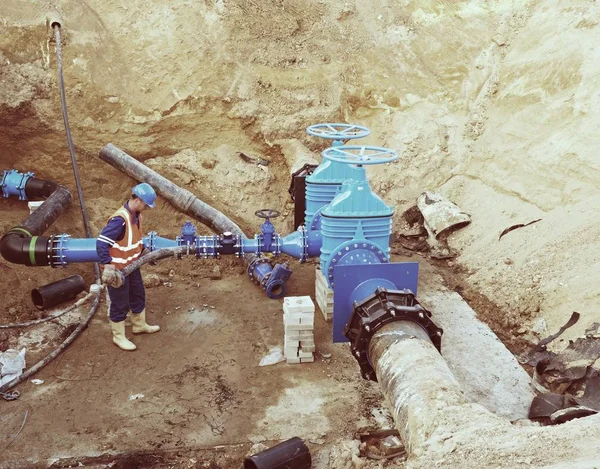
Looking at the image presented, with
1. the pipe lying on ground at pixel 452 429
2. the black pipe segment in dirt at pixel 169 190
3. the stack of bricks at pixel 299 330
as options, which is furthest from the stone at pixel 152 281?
the pipe lying on ground at pixel 452 429

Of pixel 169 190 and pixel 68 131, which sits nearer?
pixel 68 131

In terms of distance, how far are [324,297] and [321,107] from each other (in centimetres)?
440

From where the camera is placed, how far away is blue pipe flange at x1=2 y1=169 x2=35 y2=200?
8.23 meters

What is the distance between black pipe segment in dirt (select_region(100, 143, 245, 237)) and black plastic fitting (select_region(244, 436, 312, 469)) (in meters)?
3.97

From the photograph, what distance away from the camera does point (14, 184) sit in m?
8.23

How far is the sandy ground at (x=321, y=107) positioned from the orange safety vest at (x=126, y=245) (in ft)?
4.27

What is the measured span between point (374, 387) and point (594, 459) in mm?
2711

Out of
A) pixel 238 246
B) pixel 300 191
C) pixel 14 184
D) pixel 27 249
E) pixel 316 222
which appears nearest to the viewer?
pixel 27 249

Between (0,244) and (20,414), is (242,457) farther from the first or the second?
(0,244)

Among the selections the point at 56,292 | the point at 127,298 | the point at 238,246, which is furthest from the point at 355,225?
the point at 56,292

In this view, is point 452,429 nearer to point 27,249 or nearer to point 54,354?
point 54,354

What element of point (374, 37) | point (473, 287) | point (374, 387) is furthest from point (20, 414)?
point (374, 37)

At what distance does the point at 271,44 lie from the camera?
1033 centimetres

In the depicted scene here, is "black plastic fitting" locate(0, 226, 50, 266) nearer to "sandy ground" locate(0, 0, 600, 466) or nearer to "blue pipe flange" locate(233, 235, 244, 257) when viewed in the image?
"sandy ground" locate(0, 0, 600, 466)
